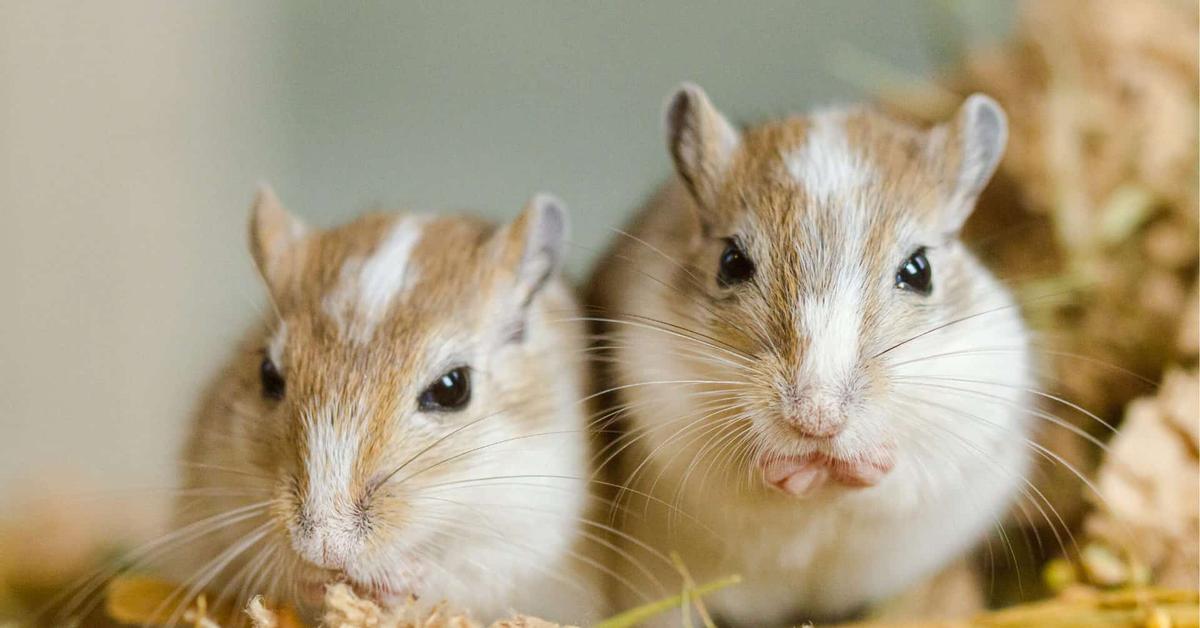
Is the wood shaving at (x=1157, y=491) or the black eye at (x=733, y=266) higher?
the black eye at (x=733, y=266)

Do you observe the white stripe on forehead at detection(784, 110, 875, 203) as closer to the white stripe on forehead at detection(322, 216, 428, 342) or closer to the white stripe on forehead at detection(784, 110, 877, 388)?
the white stripe on forehead at detection(784, 110, 877, 388)

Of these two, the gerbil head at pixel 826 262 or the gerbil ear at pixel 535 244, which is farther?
the gerbil ear at pixel 535 244

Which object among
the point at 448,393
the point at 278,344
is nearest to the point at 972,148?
the point at 448,393

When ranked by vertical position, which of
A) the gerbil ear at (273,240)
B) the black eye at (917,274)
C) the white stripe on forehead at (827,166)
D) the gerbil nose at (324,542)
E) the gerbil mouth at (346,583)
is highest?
the white stripe on forehead at (827,166)

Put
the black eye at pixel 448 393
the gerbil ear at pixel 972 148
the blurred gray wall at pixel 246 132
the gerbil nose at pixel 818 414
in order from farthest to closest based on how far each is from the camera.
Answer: the blurred gray wall at pixel 246 132
the gerbil ear at pixel 972 148
the black eye at pixel 448 393
the gerbil nose at pixel 818 414

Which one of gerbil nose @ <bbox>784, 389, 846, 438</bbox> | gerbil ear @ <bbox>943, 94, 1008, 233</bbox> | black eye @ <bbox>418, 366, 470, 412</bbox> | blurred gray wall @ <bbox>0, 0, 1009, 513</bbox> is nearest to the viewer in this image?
gerbil nose @ <bbox>784, 389, 846, 438</bbox>

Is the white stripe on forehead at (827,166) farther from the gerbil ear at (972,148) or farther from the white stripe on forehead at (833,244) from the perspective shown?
the gerbil ear at (972,148)

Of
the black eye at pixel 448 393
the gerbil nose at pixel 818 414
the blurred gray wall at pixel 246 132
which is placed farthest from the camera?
the blurred gray wall at pixel 246 132

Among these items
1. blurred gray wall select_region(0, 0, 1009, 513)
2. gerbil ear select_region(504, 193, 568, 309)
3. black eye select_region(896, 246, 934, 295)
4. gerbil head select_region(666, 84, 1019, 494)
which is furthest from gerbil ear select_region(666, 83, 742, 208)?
blurred gray wall select_region(0, 0, 1009, 513)

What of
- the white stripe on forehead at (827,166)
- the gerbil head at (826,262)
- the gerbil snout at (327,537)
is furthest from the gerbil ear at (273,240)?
the white stripe on forehead at (827,166)

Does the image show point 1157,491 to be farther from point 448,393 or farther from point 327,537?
point 327,537
